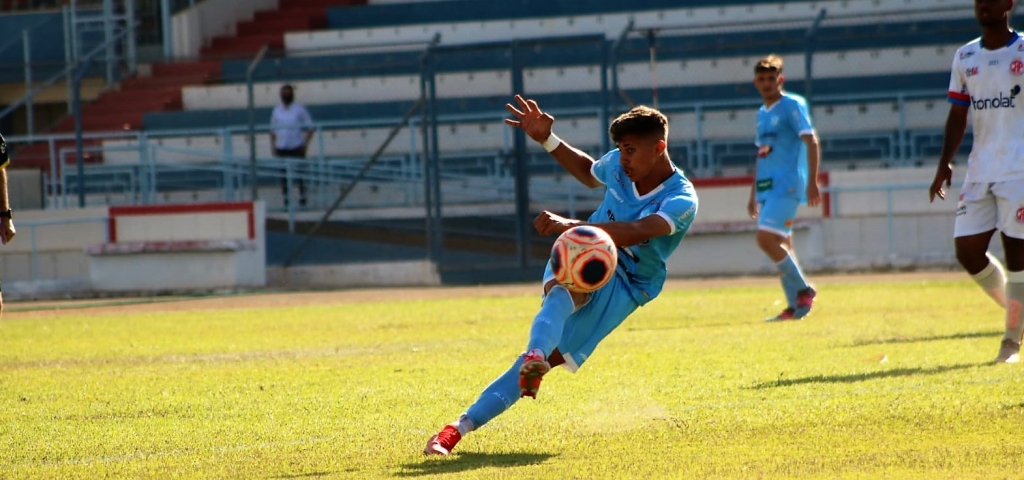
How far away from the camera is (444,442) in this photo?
19.6 feet

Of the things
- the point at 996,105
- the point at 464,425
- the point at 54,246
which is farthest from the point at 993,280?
the point at 54,246

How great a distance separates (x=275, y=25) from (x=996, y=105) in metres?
22.5

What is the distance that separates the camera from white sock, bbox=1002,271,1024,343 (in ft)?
28.1

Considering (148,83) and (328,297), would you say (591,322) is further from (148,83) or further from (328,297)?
(148,83)

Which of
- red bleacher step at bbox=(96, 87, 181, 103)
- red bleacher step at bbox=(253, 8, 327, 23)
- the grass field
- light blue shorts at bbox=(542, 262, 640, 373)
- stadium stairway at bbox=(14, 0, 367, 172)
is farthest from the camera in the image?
red bleacher step at bbox=(253, 8, 327, 23)

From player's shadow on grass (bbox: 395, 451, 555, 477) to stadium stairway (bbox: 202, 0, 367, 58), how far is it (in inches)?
907

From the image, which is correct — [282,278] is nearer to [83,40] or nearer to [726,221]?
[726,221]

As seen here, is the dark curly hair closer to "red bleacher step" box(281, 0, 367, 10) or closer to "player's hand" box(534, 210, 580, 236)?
"player's hand" box(534, 210, 580, 236)

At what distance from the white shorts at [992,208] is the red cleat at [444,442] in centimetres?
410

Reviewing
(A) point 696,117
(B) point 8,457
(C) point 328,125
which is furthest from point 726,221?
(B) point 8,457

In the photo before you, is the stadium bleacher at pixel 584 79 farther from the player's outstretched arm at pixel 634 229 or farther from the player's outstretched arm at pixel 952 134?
the player's outstretched arm at pixel 634 229

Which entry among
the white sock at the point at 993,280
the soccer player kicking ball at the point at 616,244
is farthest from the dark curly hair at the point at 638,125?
the white sock at the point at 993,280

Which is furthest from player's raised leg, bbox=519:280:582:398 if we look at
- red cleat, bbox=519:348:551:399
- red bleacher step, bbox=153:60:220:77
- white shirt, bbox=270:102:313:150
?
red bleacher step, bbox=153:60:220:77

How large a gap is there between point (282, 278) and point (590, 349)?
15.0m
